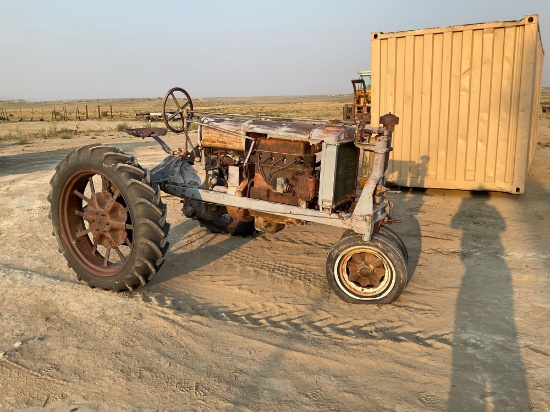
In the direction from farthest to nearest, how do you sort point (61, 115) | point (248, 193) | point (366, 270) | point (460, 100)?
point (61, 115) < point (460, 100) < point (248, 193) < point (366, 270)

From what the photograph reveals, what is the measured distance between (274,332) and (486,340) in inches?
67.5

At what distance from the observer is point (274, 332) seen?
382 centimetres

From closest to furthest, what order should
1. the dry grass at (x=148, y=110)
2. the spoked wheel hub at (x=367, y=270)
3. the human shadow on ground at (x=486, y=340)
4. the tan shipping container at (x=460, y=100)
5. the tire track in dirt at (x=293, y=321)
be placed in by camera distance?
the human shadow on ground at (x=486, y=340) → the tire track in dirt at (x=293, y=321) → the spoked wheel hub at (x=367, y=270) → the tan shipping container at (x=460, y=100) → the dry grass at (x=148, y=110)

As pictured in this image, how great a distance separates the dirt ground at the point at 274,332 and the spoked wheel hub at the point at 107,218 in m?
0.60

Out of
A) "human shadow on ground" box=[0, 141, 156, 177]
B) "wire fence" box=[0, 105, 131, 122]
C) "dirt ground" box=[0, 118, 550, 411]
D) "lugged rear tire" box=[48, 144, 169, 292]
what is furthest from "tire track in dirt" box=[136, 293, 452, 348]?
"wire fence" box=[0, 105, 131, 122]

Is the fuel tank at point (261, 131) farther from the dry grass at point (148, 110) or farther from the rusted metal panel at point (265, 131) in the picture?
the dry grass at point (148, 110)

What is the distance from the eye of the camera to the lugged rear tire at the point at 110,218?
14.1 feet

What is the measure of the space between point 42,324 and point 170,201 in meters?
4.65

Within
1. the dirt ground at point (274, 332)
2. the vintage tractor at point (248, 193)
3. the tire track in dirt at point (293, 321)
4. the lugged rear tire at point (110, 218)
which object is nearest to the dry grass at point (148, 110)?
the vintage tractor at point (248, 193)

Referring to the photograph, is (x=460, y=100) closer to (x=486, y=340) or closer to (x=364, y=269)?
(x=364, y=269)

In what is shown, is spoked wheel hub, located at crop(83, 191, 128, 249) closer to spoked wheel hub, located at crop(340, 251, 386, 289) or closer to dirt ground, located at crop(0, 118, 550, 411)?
dirt ground, located at crop(0, 118, 550, 411)

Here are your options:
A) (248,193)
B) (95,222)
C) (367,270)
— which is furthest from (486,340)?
(95,222)

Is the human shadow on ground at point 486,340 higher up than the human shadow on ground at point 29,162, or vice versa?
the human shadow on ground at point 29,162

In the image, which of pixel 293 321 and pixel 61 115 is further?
pixel 61 115
